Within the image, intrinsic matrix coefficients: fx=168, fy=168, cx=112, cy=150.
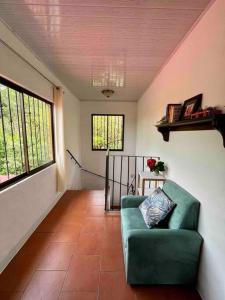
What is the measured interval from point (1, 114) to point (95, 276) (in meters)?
1.96

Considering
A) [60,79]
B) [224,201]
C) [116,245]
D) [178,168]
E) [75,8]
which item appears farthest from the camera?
[60,79]

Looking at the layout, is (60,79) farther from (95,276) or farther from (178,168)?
(95,276)

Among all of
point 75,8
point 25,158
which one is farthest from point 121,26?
point 25,158

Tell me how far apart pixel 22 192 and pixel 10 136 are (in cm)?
71

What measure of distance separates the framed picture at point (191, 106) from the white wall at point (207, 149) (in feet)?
0.22

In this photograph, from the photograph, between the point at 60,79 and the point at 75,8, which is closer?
the point at 75,8

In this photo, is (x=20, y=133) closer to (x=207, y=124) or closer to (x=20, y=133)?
(x=20, y=133)

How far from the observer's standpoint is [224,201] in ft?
3.94

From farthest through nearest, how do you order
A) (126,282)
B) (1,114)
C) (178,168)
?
(178,168) < (1,114) < (126,282)

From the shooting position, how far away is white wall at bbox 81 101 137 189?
214 inches

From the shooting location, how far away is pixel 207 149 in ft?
4.68

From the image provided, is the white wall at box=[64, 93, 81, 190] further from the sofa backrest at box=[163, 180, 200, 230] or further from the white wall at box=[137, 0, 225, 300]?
the sofa backrest at box=[163, 180, 200, 230]

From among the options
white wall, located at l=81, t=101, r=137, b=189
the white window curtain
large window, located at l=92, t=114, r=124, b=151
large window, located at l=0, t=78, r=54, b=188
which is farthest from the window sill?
large window, located at l=92, t=114, r=124, b=151

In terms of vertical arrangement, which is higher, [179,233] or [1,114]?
[1,114]
